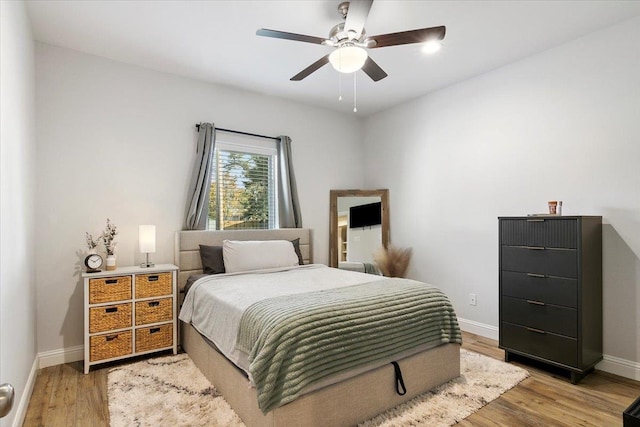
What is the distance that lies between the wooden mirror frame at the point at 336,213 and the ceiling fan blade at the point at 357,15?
272cm

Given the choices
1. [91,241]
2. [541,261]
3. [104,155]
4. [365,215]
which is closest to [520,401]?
[541,261]

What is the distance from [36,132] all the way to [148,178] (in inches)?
36.8

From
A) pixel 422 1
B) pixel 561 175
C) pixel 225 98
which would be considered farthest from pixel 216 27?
pixel 561 175

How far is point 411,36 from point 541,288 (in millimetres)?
2178

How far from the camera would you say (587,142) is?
287cm

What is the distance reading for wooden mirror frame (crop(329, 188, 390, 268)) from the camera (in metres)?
4.67

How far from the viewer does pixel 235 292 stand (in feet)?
8.23

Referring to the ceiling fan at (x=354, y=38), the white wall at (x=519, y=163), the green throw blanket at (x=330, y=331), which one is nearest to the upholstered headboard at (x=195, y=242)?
the green throw blanket at (x=330, y=331)

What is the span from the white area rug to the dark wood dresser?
306 millimetres

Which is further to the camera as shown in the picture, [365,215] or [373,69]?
[365,215]

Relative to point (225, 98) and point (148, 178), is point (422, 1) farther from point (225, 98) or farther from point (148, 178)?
point (148, 178)

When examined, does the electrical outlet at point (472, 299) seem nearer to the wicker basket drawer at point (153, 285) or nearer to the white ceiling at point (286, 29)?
the white ceiling at point (286, 29)

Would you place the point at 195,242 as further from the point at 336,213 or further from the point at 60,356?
the point at 336,213

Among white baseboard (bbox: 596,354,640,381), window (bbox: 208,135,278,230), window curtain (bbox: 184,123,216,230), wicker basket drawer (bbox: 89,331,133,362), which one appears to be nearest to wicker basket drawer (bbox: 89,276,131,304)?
wicker basket drawer (bbox: 89,331,133,362)
